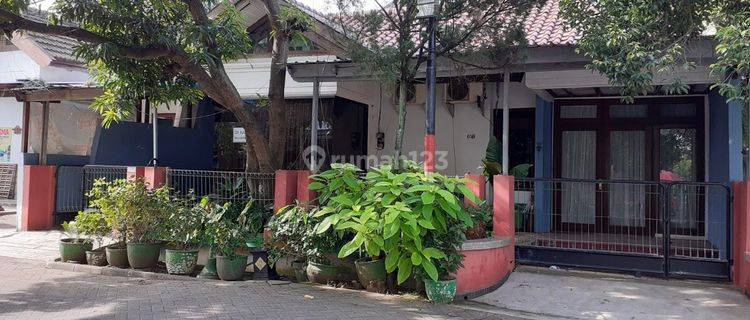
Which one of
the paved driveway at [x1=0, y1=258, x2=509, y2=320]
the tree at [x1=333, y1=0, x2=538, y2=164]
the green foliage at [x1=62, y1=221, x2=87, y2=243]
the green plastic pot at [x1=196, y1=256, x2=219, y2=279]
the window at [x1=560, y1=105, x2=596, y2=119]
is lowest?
the paved driveway at [x1=0, y1=258, x2=509, y2=320]

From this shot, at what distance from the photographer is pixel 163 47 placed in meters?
8.20

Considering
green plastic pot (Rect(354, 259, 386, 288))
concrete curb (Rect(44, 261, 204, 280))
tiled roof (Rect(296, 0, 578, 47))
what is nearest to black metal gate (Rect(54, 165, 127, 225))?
concrete curb (Rect(44, 261, 204, 280))

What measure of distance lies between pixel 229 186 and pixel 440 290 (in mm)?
4263

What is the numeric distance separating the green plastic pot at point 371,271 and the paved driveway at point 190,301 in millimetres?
207

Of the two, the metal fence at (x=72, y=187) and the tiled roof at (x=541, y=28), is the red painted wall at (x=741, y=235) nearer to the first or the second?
the tiled roof at (x=541, y=28)

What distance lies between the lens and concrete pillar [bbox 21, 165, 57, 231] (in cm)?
1230

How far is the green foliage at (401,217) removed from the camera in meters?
6.86

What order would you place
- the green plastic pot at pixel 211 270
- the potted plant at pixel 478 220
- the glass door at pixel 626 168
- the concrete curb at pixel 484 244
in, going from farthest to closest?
1. the glass door at pixel 626 168
2. the green plastic pot at pixel 211 270
3. the potted plant at pixel 478 220
4. the concrete curb at pixel 484 244

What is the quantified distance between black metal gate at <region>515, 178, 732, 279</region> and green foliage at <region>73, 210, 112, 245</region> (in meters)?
6.68

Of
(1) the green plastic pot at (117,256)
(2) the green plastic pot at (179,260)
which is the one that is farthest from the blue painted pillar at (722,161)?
(1) the green plastic pot at (117,256)

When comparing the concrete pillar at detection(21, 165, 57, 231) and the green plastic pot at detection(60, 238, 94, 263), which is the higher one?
the concrete pillar at detection(21, 165, 57, 231)

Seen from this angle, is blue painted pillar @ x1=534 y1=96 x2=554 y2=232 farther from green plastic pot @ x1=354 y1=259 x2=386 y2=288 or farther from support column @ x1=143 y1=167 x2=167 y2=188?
support column @ x1=143 y1=167 x2=167 y2=188

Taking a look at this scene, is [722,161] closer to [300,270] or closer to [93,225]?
[300,270]

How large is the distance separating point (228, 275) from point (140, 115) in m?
8.15
